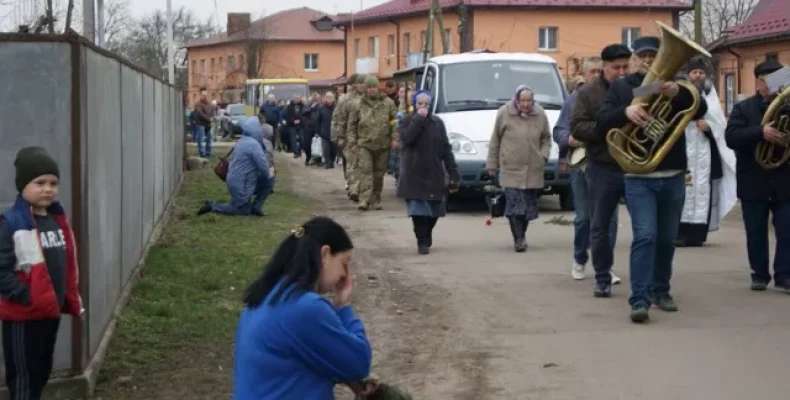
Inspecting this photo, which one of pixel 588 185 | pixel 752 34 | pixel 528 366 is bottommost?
pixel 528 366

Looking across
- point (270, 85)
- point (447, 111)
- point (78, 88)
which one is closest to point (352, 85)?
point (447, 111)

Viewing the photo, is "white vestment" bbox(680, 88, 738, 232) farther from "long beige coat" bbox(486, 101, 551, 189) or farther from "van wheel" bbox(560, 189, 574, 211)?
"van wheel" bbox(560, 189, 574, 211)

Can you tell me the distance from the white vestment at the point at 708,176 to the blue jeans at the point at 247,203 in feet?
21.4

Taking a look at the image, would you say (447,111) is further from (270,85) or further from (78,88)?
(270,85)

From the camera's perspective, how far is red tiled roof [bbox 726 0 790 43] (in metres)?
36.9

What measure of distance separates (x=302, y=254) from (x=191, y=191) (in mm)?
18631

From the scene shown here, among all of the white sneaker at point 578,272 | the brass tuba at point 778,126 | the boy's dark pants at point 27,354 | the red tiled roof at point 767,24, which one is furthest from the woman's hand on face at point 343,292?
the red tiled roof at point 767,24

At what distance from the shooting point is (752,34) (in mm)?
38375

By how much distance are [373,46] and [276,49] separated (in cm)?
2631

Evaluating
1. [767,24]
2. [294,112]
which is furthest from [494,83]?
[767,24]

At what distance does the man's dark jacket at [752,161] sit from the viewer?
10664 mm

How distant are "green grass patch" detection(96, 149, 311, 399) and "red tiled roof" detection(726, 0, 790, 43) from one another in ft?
75.1

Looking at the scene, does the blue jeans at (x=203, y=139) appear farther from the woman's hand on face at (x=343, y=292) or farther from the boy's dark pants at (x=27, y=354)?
the woman's hand on face at (x=343, y=292)

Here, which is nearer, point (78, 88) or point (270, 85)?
point (78, 88)
